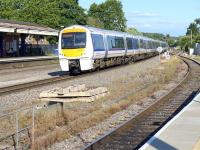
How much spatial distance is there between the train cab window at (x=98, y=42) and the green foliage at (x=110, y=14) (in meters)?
106

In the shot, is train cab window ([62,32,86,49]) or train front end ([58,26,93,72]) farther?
train cab window ([62,32,86,49])

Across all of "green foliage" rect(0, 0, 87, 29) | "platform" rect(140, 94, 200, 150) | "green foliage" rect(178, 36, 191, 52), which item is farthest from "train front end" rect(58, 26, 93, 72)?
"green foliage" rect(178, 36, 191, 52)

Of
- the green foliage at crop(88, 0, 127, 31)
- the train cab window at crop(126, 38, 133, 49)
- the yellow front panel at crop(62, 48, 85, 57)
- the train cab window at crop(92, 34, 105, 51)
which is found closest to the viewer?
the yellow front panel at crop(62, 48, 85, 57)

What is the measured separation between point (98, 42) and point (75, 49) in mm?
3001

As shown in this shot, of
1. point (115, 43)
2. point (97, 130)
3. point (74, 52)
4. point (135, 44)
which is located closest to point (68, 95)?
point (97, 130)

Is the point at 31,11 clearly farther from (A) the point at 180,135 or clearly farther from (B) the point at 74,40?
(A) the point at 180,135

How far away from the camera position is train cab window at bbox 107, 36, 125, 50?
36.2 metres

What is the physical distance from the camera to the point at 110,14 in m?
140

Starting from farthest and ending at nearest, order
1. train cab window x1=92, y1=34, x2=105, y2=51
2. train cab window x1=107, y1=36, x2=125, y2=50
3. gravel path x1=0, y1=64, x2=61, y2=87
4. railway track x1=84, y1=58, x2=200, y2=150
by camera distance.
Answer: train cab window x1=107, y1=36, x2=125, y2=50 → train cab window x1=92, y1=34, x2=105, y2=51 → gravel path x1=0, y1=64, x2=61, y2=87 → railway track x1=84, y1=58, x2=200, y2=150

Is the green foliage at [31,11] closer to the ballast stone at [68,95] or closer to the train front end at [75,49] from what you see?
the train front end at [75,49]

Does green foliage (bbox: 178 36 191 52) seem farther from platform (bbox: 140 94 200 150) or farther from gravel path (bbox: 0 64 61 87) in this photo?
platform (bbox: 140 94 200 150)

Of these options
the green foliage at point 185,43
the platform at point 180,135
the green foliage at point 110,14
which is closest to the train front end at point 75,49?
the platform at point 180,135

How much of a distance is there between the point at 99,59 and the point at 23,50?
1158 inches

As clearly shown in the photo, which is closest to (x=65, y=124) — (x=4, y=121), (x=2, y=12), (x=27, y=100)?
(x=4, y=121)
